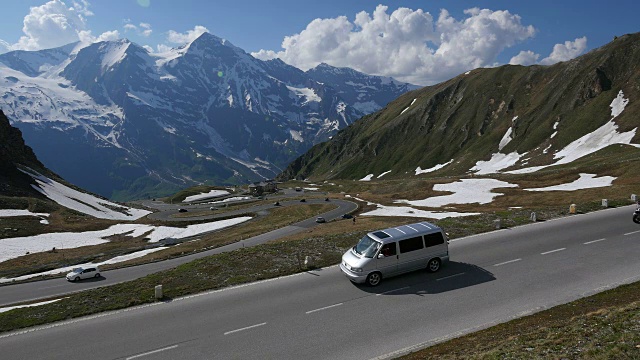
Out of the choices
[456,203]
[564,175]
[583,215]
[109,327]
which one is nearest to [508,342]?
[109,327]

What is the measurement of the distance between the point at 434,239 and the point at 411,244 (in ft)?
5.03

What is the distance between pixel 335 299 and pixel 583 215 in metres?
27.3

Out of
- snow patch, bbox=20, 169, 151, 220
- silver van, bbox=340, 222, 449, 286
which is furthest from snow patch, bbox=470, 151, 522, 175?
silver van, bbox=340, 222, 449, 286

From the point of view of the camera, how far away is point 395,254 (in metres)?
20.9

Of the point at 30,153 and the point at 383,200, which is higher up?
the point at 30,153

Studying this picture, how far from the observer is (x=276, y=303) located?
19406mm

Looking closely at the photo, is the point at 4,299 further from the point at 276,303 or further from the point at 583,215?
the point at 583,215

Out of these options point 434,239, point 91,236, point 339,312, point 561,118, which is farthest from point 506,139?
point 339,312

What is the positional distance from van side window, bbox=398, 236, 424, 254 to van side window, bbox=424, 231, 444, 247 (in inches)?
15.0

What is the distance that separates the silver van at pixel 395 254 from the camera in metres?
20.5

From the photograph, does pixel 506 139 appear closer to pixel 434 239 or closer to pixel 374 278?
pixel 434 239

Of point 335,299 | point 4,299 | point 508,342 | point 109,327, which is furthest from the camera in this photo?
point 4,299

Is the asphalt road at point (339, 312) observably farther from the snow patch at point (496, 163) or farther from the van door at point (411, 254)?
the snow patch at point (496, 163)

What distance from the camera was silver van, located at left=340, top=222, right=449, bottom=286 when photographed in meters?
20.5
